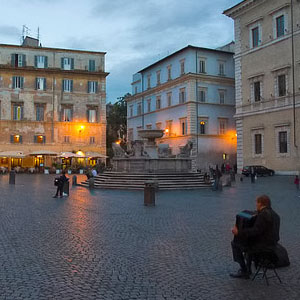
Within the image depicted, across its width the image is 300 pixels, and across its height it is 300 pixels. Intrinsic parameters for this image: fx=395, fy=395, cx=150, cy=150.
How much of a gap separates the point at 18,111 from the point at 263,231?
48590mm

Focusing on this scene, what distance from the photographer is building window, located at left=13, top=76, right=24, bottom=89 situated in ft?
164

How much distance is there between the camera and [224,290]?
5250 millimetres

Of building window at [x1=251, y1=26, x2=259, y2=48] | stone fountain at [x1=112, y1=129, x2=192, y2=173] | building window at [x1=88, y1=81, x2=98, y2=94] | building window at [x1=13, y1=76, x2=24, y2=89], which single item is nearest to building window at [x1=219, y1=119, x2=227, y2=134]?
building window at [x1=251, y1=26, x2=259, y2=48]

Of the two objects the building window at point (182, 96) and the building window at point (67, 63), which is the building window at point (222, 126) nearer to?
the building window at point (182, 96)

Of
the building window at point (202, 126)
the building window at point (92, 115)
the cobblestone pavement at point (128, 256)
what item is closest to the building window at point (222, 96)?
the building window at point (202, 126)

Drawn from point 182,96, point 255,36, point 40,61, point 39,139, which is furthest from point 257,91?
point 40,61

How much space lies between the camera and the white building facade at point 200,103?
4850 centimetres

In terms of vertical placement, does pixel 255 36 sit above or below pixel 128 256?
above

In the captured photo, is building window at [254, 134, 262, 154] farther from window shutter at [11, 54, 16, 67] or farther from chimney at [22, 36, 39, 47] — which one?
→ chimney at [22, 36, 39, 47]

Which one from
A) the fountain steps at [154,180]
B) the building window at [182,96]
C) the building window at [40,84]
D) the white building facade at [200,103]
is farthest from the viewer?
the building window at [40,84]

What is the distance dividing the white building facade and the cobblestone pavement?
3602 centimetres

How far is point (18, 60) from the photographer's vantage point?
50.6 m

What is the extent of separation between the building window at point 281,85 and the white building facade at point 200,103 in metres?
14.2

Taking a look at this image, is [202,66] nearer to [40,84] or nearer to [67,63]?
[67,63]
